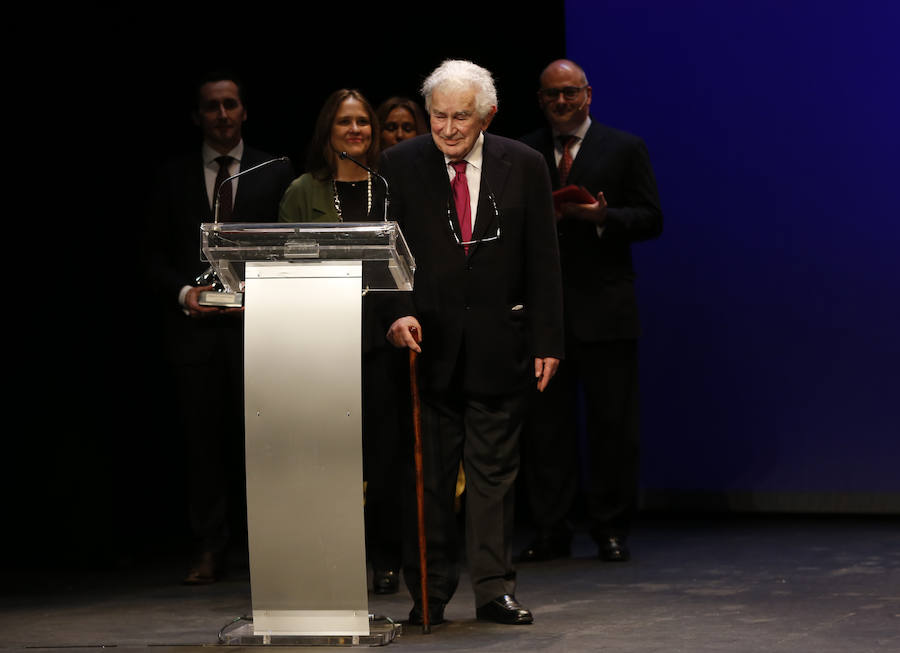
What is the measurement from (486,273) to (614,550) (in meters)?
1.62

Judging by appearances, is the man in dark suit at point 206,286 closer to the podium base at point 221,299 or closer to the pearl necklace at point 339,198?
the podium base at point 221,299

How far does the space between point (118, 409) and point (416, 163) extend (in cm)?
224

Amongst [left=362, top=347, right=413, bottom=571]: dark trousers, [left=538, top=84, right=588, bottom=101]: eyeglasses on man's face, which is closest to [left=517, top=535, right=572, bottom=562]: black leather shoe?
[left=362, top=347, right=413, bottom=571]: dark trousers

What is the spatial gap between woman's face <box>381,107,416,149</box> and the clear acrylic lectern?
172 centimetres

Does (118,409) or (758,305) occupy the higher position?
(758,305)

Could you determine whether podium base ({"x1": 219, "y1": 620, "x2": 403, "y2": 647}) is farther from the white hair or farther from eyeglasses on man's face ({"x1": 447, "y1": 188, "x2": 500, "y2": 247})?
the white hair

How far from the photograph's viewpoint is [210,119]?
4750 mm

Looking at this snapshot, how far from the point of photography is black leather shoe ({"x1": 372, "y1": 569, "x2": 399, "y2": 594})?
4.21 meters

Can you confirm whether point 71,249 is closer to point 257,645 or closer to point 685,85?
point 257,645

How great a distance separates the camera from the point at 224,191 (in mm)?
4695

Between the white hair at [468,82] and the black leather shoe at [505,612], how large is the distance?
1.32 meters

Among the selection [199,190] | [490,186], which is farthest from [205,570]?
[490,186]

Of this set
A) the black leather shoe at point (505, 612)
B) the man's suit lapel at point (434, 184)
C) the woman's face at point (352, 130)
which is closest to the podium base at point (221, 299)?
the woman's face at point (352, 130)

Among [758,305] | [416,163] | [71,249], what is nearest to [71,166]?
[71,249]
